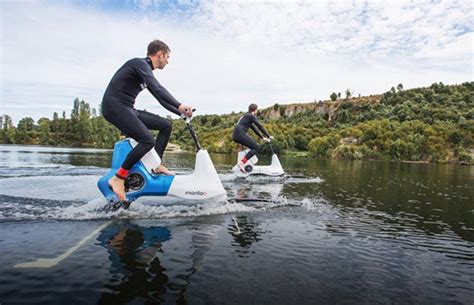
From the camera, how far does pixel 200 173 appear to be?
6.73 m

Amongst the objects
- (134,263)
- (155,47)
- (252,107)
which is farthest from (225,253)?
(252,107)

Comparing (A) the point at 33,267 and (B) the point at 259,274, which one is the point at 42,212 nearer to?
(A) the point at 33,267

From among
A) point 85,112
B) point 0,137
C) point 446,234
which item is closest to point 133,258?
point 446,234

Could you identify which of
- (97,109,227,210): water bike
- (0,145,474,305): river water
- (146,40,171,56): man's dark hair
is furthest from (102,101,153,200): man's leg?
(146,40,171,56): man's dark hair

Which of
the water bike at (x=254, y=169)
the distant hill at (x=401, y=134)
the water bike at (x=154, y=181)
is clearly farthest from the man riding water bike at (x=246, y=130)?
the distant hill at (x=401, y=134)

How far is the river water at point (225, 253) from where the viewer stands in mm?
3193

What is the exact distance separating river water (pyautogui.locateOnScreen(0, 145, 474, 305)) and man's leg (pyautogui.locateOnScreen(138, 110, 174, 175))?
807 millimetres

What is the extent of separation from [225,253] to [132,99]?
3.42 meters

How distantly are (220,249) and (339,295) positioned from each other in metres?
1.73

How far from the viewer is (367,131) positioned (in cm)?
6488

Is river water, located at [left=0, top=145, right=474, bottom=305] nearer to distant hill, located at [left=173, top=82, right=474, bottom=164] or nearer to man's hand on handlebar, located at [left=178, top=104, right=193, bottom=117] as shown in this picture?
man's hand on handlebar, located at [left=178, top=104, right=193, bottom=117]

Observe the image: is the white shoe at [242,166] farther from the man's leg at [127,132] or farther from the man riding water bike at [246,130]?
the man's leg at [127,132]

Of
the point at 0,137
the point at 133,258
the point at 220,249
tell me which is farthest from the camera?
the point at 0,137

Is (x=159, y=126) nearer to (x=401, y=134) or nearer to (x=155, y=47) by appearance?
(x=155, y=47)
